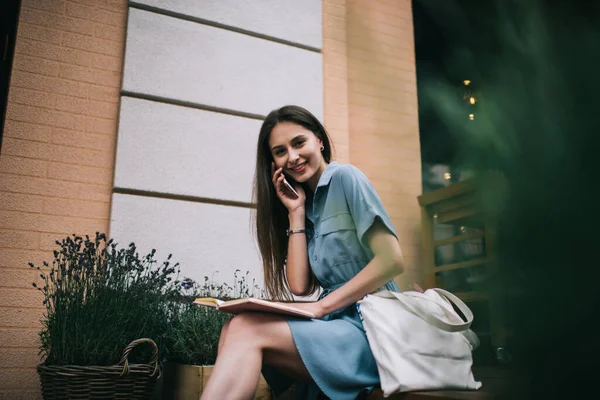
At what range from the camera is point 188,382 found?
1870 millimetres

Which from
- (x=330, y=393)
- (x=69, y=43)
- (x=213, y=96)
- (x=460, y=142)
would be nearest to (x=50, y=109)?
(x=69, y=43)

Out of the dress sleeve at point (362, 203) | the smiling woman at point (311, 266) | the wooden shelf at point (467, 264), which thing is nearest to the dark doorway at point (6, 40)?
the smiling woman at point (311, 266)

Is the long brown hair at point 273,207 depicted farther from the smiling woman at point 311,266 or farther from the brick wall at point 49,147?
the brick wall at point 49,147

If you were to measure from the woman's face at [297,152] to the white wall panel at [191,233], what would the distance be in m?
0.94

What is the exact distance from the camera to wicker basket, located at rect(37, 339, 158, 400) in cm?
166

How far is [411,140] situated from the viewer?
10.7 ft

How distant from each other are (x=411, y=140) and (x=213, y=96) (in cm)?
134

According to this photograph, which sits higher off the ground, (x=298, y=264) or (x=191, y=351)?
(x=298, y=264)

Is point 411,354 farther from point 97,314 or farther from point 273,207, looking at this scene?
point 97,314

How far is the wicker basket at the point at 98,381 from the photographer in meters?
1.66

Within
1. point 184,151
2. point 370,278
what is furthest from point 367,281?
point 184,151

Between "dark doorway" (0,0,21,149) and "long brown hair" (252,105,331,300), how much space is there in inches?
57.4

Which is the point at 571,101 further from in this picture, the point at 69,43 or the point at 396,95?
the point at 396,95

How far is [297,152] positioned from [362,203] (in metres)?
0.44
